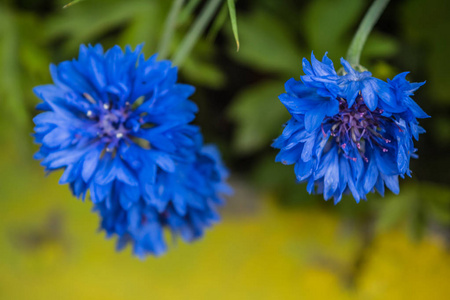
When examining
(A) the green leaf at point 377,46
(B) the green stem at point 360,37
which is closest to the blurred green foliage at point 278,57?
(A) the green leaf at point 377,46

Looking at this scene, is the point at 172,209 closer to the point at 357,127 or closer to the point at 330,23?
the point at 357,127

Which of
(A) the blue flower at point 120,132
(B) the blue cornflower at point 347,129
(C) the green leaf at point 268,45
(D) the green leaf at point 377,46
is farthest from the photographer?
(C) the green leaf at point 268,45

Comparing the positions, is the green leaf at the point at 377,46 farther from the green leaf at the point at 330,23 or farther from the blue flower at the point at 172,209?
the blue flower at the point at 172,209

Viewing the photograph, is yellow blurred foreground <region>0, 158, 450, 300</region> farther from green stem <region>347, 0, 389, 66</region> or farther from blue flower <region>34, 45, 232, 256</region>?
green stem <region>347, 0, 389, 66</region>

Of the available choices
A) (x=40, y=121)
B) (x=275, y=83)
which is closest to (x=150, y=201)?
(x=40, y=121)

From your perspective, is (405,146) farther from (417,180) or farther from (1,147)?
(1,147)
